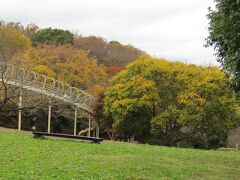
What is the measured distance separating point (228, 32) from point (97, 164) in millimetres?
5513

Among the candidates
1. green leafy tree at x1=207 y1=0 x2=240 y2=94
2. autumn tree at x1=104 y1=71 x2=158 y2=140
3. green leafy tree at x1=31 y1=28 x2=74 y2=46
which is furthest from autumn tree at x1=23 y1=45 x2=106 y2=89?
green leafy tree at x1=207 y1=0 x2=240 y2=94

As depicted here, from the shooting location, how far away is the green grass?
40.1 ft

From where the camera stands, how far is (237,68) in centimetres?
1371

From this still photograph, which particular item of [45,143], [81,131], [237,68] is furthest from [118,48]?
[237,68]

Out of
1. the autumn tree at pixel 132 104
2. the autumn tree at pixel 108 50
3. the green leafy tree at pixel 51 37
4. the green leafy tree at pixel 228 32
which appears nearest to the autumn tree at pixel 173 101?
the autumn tree at pixel 132 104

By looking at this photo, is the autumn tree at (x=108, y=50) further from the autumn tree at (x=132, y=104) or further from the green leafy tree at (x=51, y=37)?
the autumn tree at (x=132, y=104)

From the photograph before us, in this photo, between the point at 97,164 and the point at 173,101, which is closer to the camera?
the point at 97,164

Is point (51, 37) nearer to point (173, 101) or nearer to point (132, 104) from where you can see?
point (132, 104)

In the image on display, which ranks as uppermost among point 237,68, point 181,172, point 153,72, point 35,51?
point 35,51

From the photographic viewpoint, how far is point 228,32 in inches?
513

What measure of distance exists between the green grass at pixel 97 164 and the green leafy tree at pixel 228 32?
10.7ft

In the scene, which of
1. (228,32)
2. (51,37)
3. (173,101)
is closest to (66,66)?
(51,37)

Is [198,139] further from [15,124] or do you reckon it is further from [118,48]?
[118,48]

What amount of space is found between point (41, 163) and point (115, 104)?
74.3 feet
